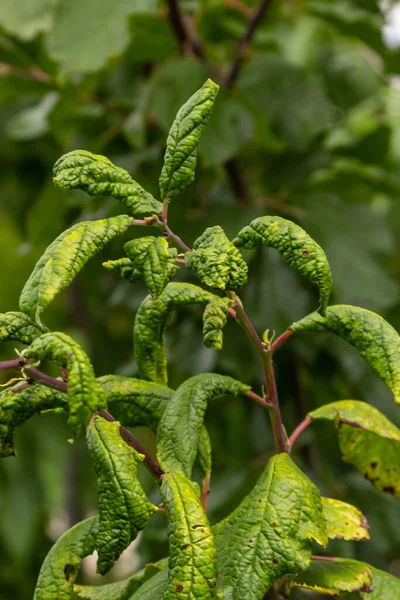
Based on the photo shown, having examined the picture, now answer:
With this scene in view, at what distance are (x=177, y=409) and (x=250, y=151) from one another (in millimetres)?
915

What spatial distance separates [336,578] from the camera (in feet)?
1.84

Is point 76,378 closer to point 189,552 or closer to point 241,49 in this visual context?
point 189,552

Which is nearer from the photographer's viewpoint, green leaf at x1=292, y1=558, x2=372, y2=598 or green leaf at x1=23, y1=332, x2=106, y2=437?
green leaf at x1=23, y1=332, x2=106, y2=437

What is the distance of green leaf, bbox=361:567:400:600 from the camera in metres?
0.56

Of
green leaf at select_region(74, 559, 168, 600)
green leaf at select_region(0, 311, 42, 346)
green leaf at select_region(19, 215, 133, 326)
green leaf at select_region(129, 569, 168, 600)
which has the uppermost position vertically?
green leaf at select_region(19, 215, 133, 326)

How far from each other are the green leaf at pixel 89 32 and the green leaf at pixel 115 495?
74cm

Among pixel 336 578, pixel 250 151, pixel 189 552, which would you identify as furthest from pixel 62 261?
pixel 250 151

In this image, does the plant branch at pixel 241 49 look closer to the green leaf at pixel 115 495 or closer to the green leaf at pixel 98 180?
the green leaf at pixel 98 180

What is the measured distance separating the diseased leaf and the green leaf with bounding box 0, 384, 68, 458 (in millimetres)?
77

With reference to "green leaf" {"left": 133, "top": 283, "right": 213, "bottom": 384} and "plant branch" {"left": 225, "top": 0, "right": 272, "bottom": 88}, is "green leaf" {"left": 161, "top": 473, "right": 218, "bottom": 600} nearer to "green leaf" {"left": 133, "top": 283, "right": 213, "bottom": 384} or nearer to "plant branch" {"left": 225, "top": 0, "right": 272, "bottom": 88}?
"green leaf" {"left": 133, "top": 283, "right": 213, "bottom": 384}

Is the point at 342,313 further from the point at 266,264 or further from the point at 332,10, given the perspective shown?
the point at 332,10

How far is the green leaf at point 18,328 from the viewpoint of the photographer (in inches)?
18.6

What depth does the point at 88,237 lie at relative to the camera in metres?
0.47

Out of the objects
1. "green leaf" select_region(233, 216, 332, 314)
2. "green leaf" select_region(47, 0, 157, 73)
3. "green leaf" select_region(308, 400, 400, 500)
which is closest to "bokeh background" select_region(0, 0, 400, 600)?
"green leaf" select_region(47, 0, 157, 73)
